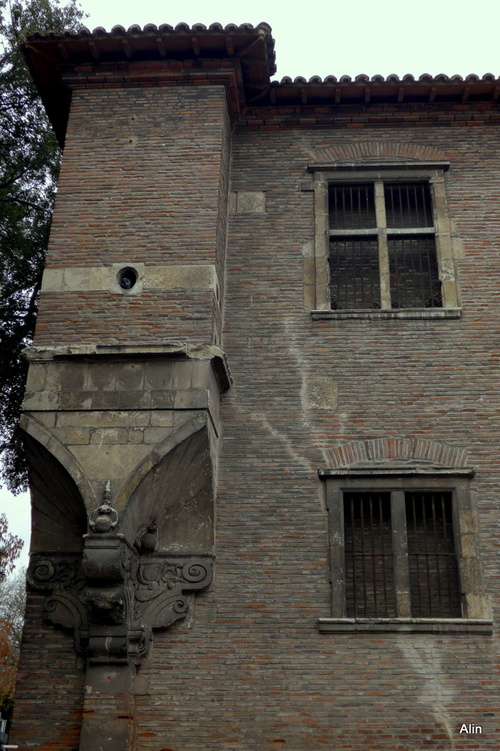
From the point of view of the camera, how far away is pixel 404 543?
10055mm

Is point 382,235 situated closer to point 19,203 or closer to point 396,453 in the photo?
point 396,453

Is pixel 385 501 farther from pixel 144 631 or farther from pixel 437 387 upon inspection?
pixel 144 631

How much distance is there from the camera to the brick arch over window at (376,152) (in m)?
12.3

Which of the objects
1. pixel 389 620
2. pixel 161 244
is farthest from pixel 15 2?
pixel 389 620

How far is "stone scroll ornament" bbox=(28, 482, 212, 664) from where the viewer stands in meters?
9.09

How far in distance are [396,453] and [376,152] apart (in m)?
4.49

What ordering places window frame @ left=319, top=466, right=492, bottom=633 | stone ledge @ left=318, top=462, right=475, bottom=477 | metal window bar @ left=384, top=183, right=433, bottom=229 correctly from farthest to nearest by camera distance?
metal window bar @ left=384, top=183, right=433, bottom=229
stone ledge @ left=318, top=462, right=475, bottom=477
window frame @ left=319, top=466, right=492, bottom=633

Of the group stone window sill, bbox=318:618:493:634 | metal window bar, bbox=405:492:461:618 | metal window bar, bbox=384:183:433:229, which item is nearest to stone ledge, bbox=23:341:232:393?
metal window bar, bbox=405:492:461:618

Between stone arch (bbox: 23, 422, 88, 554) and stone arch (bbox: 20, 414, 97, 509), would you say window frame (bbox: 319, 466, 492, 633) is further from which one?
stone arch (bbox: 23, 422, 88, 554)

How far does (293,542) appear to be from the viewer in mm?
10133

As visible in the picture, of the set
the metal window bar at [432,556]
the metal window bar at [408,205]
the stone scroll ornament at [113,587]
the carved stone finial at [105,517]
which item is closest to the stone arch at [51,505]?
the stone scroll ornament at [113,587]

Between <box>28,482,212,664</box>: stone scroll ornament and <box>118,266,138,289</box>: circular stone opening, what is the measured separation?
2.68 metres

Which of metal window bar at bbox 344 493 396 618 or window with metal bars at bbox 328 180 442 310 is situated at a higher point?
window with metal bars at bbox 328 180 442 310

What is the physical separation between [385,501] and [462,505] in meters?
0.88
